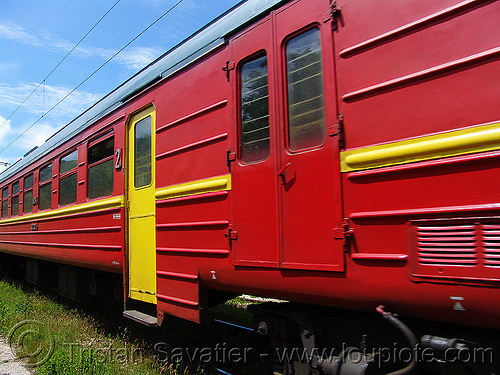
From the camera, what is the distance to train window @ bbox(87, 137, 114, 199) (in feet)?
17.4

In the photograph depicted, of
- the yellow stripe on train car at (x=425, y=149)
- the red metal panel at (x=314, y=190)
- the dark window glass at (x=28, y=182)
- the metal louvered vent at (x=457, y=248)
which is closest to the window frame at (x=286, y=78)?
the red metal panel at (x=314, y=190)

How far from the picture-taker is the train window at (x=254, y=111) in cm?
308

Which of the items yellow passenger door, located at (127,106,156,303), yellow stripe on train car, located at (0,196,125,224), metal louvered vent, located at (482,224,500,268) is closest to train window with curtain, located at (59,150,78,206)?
yellow stripe on train car, located at (0,196,125,224)

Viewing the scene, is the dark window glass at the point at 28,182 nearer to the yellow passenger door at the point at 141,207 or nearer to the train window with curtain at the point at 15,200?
the train window with curtain at the point at 15,200

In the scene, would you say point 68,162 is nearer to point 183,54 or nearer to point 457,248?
point 183,54

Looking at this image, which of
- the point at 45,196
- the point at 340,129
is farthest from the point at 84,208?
the point at 340,129

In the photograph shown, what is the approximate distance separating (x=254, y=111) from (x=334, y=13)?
92 centimetres

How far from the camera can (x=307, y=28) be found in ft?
9.21

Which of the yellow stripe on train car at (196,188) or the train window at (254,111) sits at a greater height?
the train window at (254,111)

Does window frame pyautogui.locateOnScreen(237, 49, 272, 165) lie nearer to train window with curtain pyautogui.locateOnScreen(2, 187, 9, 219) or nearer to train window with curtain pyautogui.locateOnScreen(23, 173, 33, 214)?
train window with curtain pyautogui.locateOnScreen(23, 173, 33, 214)

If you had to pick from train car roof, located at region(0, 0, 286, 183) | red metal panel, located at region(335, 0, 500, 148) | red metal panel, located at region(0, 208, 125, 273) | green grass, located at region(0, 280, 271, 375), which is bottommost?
green grass, located at region(0, 280, 271, 375)

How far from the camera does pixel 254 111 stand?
3.17 m

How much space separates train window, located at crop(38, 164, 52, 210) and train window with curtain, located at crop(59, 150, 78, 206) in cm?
70

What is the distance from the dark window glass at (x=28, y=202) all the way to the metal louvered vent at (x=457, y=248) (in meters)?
8.86
